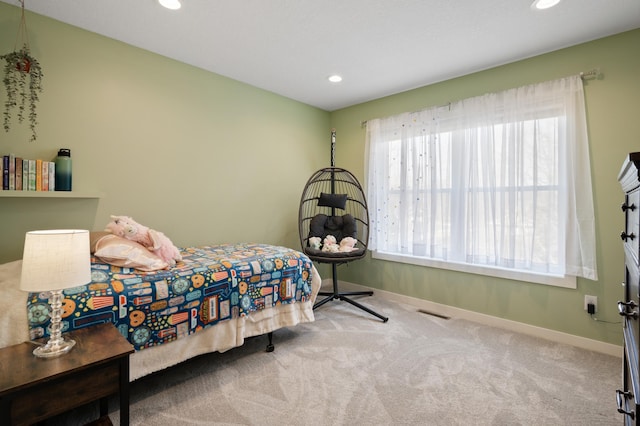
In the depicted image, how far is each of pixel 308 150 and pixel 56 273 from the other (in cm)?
320

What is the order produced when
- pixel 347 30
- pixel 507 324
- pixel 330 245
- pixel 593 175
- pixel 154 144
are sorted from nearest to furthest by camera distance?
1. pixel 347 30
2. pixel 593 175
3. pixel 154 144
4. pixel 507 324
5. pixel 330 245

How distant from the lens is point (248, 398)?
5.90 feet

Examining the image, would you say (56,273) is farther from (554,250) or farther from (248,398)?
(554,250)

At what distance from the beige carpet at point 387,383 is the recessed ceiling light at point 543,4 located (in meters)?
2.43

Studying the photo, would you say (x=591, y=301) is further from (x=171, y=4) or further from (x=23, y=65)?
(x=23, y=65)

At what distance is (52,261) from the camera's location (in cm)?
120

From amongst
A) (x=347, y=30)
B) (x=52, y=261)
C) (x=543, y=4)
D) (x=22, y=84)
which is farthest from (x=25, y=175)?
(x=543, y=4)

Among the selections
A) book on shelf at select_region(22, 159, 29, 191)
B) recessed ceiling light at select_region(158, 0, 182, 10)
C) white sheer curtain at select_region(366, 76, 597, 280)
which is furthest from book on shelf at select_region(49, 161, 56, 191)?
white sheer curtain at select_region(366, 76, 597, 280)

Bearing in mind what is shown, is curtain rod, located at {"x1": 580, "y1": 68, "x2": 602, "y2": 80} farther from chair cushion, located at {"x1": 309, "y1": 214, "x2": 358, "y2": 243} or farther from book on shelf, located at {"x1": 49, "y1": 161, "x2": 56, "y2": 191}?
book on shelf, located at {"x1": 49, "y1": 161, "x2": 56, "y2": 191}

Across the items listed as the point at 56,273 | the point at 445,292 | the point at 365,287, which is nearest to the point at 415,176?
the point at 445,292

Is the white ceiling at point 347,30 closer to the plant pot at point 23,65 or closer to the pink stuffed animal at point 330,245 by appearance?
the plant pot at point 23,65

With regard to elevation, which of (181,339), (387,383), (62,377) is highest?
(62,377)

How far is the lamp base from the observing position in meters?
1.23

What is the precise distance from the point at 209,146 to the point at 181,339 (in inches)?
74.2
